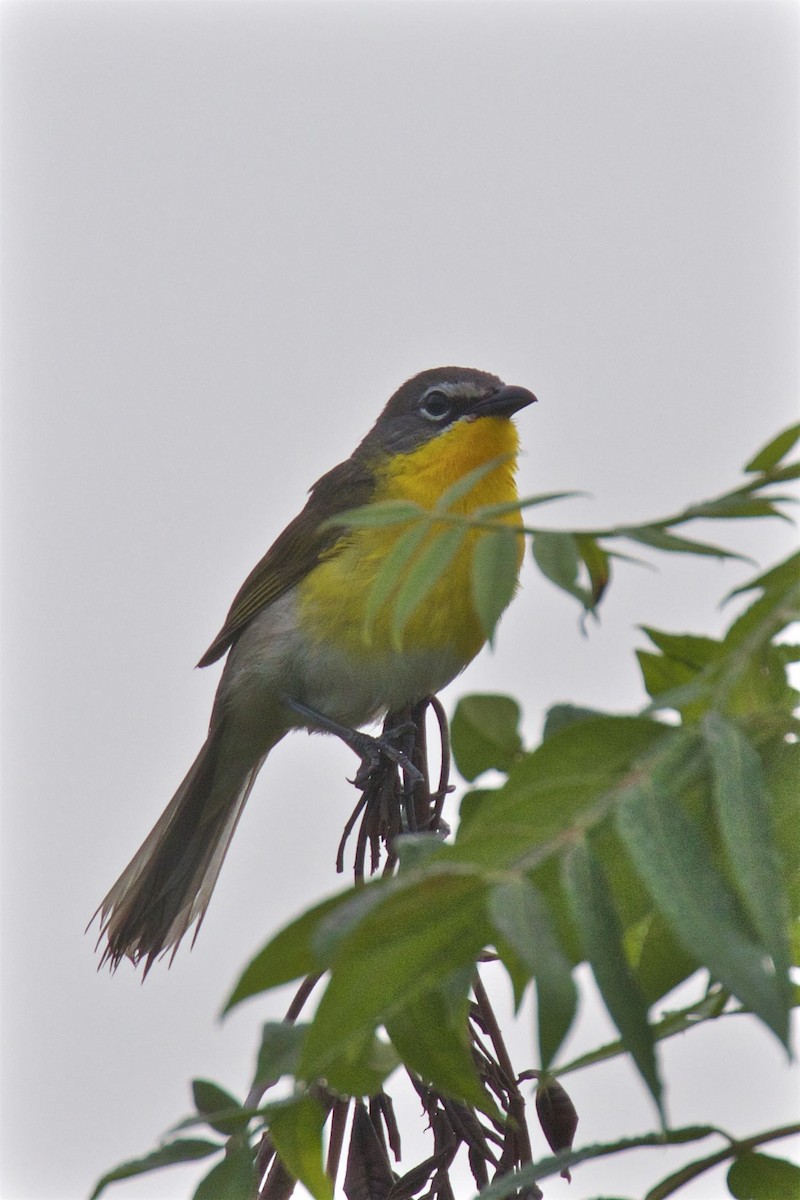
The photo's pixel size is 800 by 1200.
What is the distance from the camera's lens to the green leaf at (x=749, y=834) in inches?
40.9

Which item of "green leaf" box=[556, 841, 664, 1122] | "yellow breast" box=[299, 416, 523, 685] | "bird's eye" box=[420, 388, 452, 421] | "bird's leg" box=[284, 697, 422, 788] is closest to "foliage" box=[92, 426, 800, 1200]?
"green leaf" box=[556, 841, 664, 1122]

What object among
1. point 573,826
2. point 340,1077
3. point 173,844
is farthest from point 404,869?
point 173,844

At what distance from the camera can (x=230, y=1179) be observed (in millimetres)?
1472

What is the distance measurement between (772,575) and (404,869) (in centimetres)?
43

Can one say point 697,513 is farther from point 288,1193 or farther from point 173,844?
point 173,844

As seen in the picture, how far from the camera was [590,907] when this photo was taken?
113 cm

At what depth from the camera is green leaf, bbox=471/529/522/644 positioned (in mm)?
1382

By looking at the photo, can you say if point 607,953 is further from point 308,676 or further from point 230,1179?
point 308,676

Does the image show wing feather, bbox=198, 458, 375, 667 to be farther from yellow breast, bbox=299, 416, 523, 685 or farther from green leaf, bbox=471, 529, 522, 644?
green leaf, bbox=471, 529, 522, 644

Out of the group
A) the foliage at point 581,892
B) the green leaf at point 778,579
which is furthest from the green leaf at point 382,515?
the green leaf at point 778,579

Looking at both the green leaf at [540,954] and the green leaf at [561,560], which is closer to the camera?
the green leaf at [540,954]

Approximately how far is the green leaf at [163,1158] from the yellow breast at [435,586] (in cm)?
334

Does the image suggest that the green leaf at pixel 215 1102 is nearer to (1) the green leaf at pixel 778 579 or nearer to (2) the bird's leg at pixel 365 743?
(1) the green leaf at pixel 778 579

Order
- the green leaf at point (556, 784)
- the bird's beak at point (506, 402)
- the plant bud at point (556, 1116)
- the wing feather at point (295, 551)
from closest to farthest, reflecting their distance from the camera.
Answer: the green leaf at point (556, 784) → the plant bud at point (556, 1116) → the bird's beak at point (506, 402) → the wing feather at point (295, 551)
